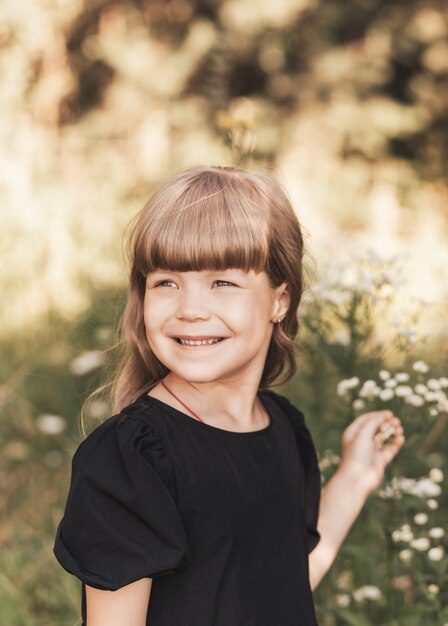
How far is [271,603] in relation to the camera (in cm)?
148

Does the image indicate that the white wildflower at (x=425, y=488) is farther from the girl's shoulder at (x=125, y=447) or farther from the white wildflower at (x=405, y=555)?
the girl's shoulder at (x=125, y=447)

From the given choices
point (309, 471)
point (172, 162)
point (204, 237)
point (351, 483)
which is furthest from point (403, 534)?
point (172, 162)

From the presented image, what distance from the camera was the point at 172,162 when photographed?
14.7 feet

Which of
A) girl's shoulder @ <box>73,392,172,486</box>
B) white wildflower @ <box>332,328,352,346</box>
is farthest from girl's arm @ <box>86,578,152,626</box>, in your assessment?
white wildflower @ <box>332,328,352,346</box>

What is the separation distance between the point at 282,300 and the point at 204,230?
11.3 inches

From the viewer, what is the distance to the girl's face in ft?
4.72

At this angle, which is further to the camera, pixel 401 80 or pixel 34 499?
pixel 401 80

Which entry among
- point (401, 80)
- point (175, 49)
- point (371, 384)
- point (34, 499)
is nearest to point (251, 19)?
point (175, 49)

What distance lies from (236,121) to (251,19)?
770 cm

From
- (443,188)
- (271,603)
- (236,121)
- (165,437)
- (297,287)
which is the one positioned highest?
(236,121)

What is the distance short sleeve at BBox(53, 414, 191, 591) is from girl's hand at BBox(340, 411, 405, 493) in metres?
0.62

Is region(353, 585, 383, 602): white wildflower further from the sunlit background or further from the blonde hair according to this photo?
the blonde hair

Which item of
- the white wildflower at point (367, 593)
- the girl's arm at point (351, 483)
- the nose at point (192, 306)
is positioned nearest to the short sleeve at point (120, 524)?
the nose at point (192, 306)

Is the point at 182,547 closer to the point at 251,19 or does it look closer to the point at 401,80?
the point at 251,19
